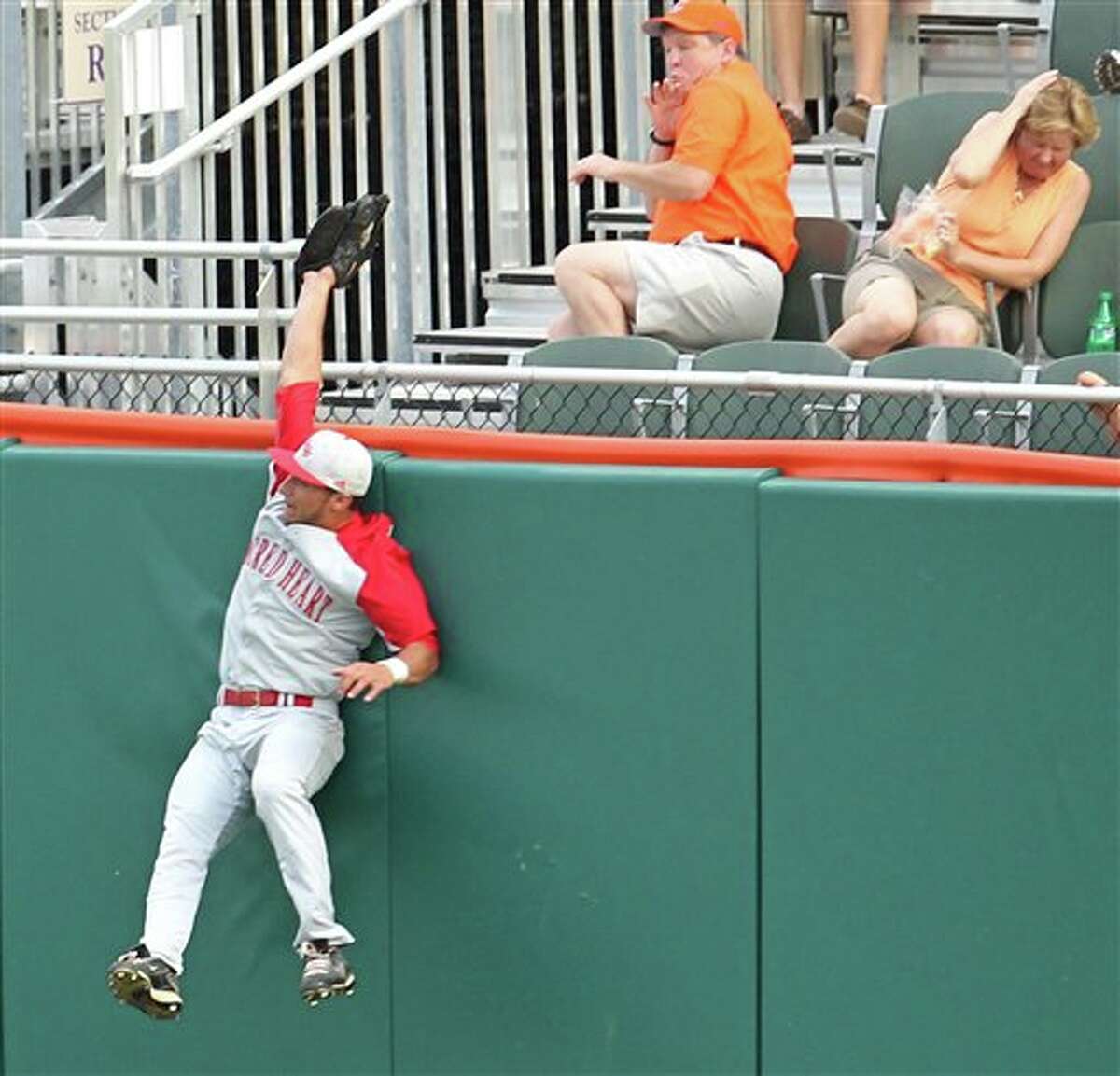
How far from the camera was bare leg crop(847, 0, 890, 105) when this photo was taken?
11.4 meters

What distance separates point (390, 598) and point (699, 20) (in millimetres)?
2884

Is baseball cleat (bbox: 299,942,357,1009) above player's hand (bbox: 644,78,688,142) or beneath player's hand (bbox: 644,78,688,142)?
beneath

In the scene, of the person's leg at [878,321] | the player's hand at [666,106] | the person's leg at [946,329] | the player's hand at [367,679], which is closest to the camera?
the player's hand at [367,679]

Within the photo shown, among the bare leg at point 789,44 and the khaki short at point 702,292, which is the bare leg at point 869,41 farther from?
the khaki short at point 702,292

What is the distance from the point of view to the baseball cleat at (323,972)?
793 centimetres

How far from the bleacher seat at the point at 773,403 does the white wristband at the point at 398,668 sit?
1.16 meters

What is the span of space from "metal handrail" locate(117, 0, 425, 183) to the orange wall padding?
1.52m

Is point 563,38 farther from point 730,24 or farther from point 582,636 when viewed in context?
point 582,636

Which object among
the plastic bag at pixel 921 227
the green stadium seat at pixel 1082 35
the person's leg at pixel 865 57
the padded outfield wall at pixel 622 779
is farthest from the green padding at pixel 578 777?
the person's leg at pixel 865 57

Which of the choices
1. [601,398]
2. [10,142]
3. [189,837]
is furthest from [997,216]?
[189,837]

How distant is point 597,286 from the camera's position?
32.4 ft

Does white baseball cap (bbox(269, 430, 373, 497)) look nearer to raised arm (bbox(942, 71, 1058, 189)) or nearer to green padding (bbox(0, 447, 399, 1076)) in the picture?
green padding (bbox(0, 447, 399, 1076))

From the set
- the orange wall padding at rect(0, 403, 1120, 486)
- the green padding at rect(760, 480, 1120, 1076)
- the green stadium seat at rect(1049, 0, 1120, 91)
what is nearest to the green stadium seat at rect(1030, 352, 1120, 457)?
the orange wall padding at rect(0, 403, 1120, 486)

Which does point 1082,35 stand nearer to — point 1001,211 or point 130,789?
point 1001,211
